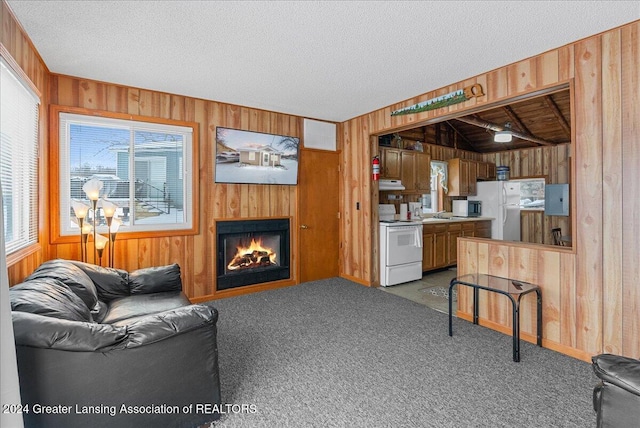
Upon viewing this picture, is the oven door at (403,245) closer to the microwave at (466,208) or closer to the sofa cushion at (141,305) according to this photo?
the microwave at (466,208)

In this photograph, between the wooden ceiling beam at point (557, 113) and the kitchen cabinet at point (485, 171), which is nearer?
the wooden ceiling beam at point (557, 113)

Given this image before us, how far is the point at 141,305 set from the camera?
2547mm

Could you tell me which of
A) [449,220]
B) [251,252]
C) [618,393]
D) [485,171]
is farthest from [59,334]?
[485,171]

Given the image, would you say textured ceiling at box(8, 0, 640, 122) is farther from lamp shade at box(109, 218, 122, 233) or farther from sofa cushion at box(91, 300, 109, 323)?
sofa cushion at box(91, 300, 109, 323)

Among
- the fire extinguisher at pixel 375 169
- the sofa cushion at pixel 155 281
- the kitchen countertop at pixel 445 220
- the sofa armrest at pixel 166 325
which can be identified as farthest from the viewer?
→ the kitchen countertop at pixel 445 220

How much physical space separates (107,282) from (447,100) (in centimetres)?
389

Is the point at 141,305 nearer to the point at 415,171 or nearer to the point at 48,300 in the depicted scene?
the point at 48,300

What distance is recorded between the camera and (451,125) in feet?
22.7

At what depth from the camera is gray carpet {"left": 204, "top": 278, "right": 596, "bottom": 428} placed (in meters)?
1.89

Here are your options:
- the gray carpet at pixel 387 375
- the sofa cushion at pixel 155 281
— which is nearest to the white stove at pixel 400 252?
the gray carpet at pixel 387 375

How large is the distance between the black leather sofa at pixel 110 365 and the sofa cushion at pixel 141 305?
0.32m

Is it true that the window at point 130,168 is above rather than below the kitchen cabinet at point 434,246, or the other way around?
above

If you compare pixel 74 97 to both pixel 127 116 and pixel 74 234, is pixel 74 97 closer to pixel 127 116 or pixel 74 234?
pixel 127 116

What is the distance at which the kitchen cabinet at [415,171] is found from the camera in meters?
5.73
